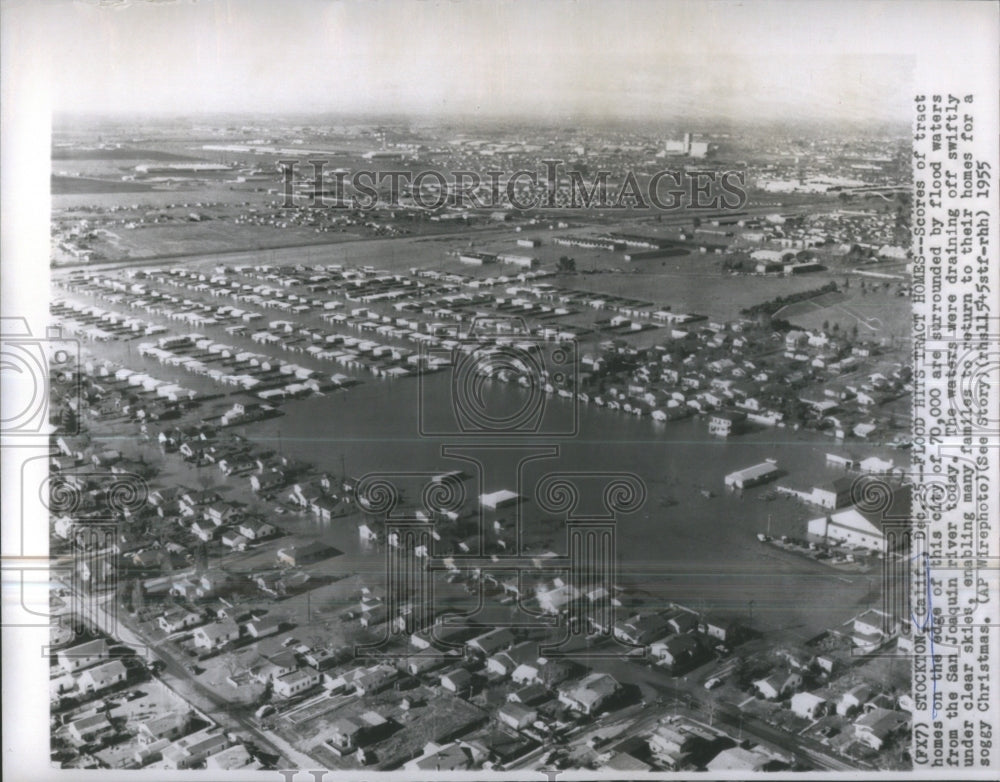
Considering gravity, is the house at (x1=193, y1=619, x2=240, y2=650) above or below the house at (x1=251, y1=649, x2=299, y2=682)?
above

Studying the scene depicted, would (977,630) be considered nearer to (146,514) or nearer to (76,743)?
(146,514)

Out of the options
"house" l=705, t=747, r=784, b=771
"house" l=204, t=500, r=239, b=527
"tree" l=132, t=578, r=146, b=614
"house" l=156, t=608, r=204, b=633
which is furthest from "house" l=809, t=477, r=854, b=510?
"tree" l=132, t=578, r=146, b=614

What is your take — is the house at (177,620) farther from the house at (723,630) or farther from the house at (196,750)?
the house at (723,630)

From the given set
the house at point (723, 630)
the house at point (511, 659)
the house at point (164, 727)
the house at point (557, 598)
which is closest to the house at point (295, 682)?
the house at point (164, 727)

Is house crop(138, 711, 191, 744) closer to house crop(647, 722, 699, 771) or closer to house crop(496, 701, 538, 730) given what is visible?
house crop(496, 701, 538, 730)

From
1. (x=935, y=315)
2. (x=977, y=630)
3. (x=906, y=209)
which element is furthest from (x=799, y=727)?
(x=906, y=209)
